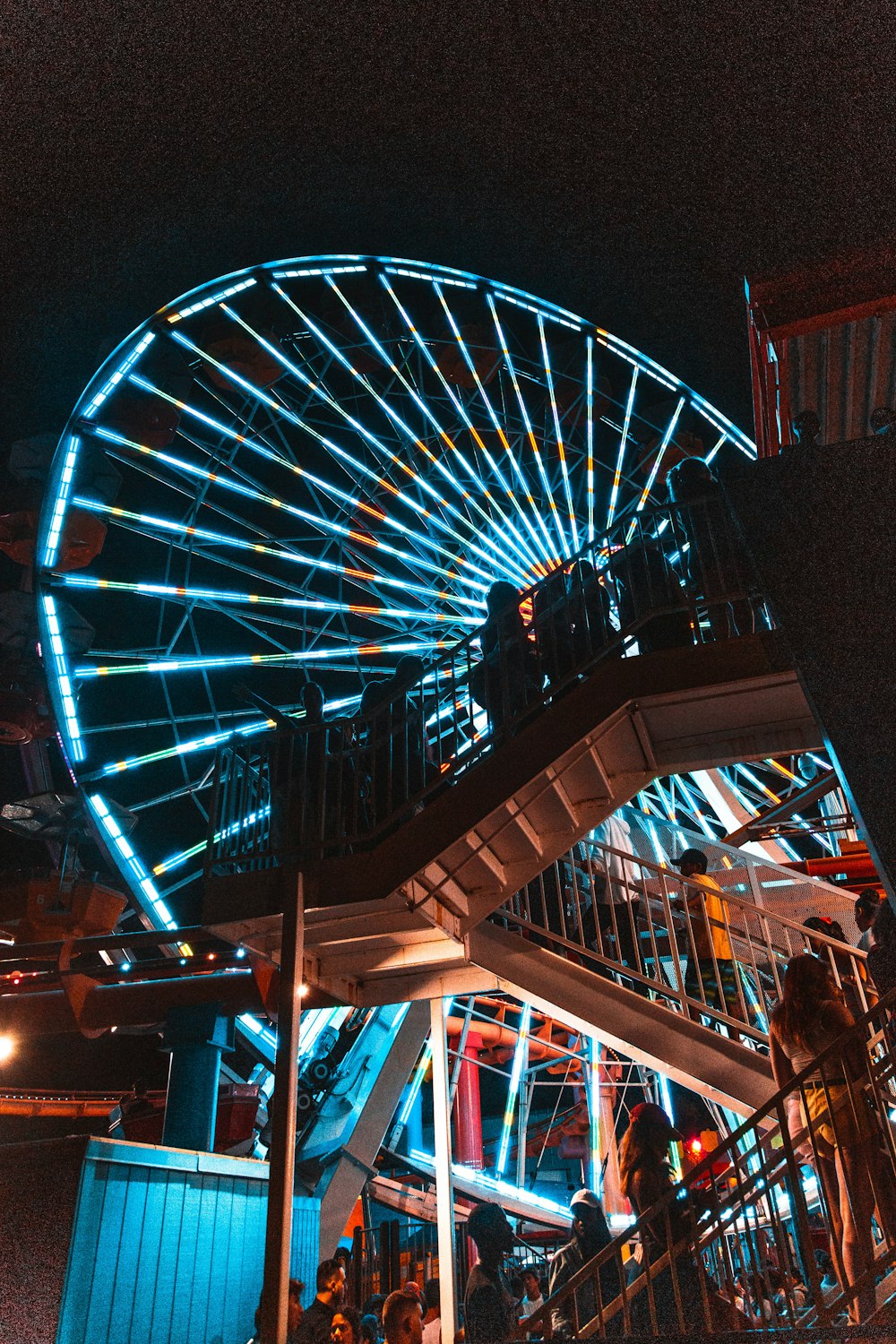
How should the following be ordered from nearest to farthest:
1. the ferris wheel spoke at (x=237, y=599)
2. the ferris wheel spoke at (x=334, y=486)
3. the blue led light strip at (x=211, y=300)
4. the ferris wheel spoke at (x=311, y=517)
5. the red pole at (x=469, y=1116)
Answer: the ferris wheel spoke at (x=237, y=599) < the blue led light strip at (x=211, y=300) < the ferris wheel spoke at (x=311, y=517) < the ferris wheel spoke at (x=334, y=486) < the red pole at (x=469, y=1116)

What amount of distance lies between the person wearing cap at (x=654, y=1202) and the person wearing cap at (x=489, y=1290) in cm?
85

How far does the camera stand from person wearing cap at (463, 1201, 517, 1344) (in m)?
5.59

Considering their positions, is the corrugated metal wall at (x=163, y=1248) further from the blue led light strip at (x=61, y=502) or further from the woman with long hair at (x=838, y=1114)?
the blue led light strip at (x=61, y=502)

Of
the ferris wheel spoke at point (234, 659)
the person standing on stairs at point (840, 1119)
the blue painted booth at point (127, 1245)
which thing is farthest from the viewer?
the ferris wheel spoke at point (234, 659)

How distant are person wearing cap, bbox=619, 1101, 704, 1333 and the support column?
4688mm

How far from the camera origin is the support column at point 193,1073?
8883mm

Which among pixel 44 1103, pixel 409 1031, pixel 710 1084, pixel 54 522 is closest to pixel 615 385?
pixel 54 522

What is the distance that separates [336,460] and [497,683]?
22.2 feet

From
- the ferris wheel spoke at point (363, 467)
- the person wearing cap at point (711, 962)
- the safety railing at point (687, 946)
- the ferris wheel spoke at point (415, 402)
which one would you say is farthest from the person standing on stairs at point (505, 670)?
the ferris wheel spoke at point (415, 402)

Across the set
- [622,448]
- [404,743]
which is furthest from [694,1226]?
[622,448]

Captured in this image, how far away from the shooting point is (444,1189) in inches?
275

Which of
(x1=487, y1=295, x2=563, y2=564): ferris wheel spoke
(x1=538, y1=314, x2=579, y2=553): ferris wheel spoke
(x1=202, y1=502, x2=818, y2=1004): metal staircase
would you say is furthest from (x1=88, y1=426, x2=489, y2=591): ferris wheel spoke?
(x1=202, y1=502, x2=818, y2=1004): metal staircase

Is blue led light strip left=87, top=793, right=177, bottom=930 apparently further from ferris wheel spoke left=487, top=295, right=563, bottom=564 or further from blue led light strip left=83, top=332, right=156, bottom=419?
ferris wheel spoke left=487, top=295, right=563, bottom=564

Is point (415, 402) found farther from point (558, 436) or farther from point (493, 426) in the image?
point (558, 436)
